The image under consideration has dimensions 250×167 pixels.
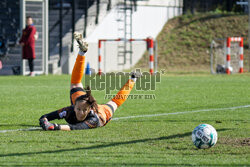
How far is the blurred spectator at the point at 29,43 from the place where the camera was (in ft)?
78.1

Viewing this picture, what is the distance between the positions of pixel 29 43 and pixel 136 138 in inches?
667

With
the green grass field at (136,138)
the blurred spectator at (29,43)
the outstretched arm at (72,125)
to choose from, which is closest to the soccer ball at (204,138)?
the green grass field at (136,138)

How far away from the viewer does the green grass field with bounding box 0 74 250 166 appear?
618 centimetres

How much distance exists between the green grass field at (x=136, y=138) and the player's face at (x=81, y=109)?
27 centimetres

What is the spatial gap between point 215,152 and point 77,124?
2659 mm

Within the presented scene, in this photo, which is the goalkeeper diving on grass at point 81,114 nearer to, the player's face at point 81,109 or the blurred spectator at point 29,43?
the player's face at point 81,109

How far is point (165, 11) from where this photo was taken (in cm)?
3697

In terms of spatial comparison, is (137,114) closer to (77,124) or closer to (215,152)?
(77,124)

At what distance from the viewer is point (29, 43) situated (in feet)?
78.7

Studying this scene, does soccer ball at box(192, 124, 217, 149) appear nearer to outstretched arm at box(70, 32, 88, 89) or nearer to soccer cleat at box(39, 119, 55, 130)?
soccer cleat at box(39, 119, 55, 130)

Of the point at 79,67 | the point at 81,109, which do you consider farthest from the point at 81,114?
the point at 79,67

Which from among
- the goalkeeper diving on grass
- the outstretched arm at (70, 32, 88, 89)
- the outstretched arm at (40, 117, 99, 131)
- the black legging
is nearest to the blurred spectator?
the black legging

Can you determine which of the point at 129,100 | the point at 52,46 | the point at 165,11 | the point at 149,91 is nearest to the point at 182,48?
the point at 165,11

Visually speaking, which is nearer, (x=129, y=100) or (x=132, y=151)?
(x=132, y=151)
